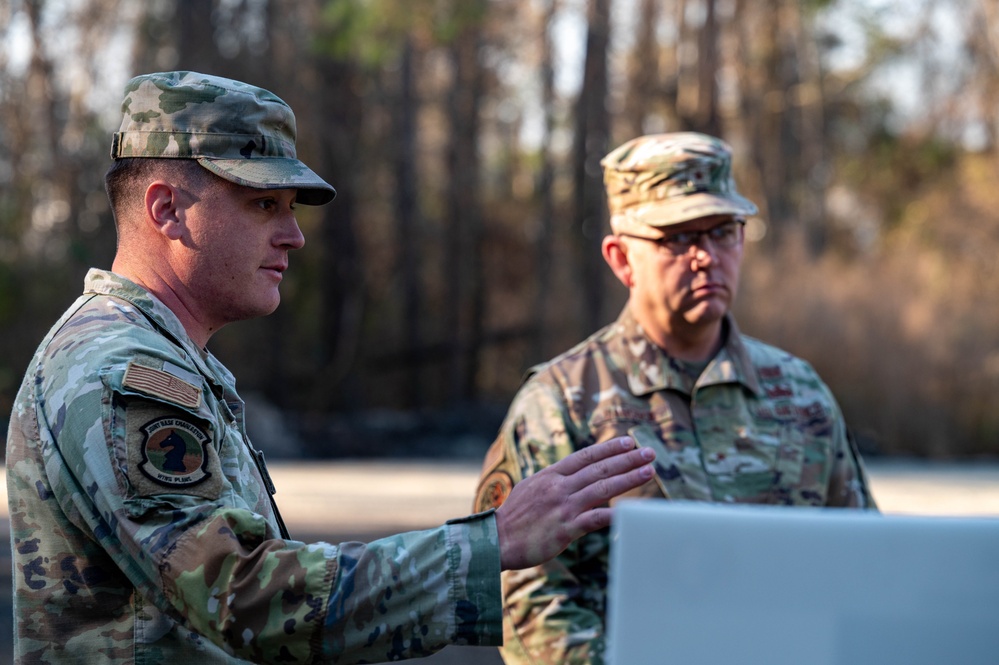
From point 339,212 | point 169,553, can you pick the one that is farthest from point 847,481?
point 339,212

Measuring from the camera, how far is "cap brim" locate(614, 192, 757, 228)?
143 inches

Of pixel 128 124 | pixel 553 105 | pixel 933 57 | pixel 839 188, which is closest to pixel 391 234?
pixel 553 105

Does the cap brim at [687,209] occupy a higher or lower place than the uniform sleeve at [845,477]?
higher

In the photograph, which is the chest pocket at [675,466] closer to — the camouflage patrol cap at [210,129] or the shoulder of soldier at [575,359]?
the shoulder of soldier at [575,359]

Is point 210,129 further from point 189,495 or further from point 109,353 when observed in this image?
point 189,495

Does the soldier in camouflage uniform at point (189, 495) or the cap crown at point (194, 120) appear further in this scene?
the cap crown at point (194, 120)

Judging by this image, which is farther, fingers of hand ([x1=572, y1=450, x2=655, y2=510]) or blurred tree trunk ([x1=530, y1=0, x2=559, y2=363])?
blurred tree trunk ([x1=530, y1=0, x2=559, y2=363])

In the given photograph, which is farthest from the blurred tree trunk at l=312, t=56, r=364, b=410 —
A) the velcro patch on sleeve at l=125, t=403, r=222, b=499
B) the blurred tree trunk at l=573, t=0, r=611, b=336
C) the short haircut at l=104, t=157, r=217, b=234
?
the velcro patch on sleeve at l=125, t=403, r=222, b=499

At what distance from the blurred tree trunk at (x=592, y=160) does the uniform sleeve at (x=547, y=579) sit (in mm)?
15296

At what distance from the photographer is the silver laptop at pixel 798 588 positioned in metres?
1.54

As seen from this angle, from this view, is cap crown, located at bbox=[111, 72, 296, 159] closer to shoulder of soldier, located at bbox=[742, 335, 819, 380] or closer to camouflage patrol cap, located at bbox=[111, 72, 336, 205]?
camouflage patrol cap, located at bbox=[111, 72, 336, 205]

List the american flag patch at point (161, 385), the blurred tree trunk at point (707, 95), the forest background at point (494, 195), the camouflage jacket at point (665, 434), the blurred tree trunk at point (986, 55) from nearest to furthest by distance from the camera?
the american flag patch at point (161, 385), the camouflage jacket at point (665, 434), the forest background at point (494, 195), the blurred tree trunk at point (707, 95), the blurred tree trunk at point (986, 55)

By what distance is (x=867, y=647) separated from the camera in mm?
1563

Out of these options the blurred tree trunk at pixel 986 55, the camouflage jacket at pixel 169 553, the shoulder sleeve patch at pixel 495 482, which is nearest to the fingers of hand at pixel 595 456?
the camouflage jacket at pixel 169 553
